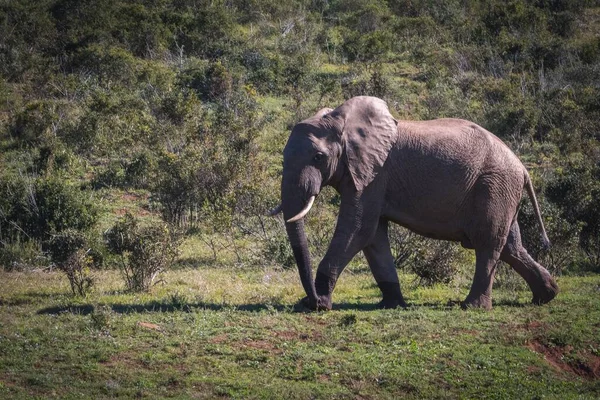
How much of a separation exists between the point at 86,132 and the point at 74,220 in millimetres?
5949

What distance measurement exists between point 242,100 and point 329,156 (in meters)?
13.1

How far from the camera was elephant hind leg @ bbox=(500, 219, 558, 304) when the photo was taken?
13.3m

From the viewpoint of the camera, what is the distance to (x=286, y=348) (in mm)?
10797

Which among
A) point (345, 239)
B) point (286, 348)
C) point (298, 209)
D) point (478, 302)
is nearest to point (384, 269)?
point (345, 239)

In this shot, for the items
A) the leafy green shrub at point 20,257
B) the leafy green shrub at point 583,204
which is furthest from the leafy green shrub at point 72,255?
A: the leafy green shrub at point 583,204

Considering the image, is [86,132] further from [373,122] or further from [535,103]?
[535,103]

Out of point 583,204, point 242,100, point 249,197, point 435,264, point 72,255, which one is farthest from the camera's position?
point 242,100

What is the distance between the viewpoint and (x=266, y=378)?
10086 mm

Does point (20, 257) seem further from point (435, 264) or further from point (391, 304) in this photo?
point (435, 264)

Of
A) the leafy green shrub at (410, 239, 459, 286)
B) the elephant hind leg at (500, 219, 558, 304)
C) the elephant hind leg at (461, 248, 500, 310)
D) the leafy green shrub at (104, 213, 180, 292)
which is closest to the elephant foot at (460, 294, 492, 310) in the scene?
the elephant hind leg at (461, 248, 500, 310)

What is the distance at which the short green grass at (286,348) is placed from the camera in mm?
9922

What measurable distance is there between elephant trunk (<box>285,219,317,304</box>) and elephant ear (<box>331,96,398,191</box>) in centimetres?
100

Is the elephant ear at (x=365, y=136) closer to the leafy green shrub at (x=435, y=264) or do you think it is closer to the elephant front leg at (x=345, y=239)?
the elephant front leg at (x=345, y=239)

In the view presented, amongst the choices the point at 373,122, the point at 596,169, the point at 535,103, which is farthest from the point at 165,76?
the point at 373,122
